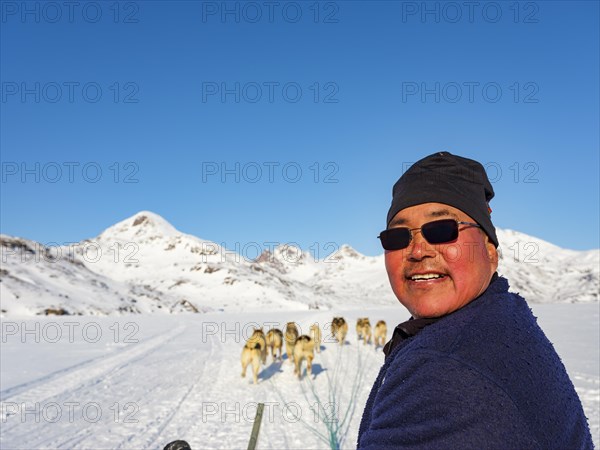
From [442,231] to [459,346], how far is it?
1.65 feet

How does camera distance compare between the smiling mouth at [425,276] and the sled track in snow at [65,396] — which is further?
the sled track in snow at [65,396]

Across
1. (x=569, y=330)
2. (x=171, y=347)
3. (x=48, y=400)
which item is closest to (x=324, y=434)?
(x=48, y=400)

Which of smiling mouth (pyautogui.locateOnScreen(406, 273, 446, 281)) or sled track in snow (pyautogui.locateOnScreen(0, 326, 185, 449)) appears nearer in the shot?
smiling mouth (pyautogui.locateOnScreen(406, 273, 446, 281))

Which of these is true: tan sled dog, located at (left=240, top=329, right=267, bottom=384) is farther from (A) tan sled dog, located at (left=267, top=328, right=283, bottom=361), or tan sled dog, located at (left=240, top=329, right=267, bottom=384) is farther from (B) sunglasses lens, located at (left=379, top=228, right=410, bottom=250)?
(B) sunglasses lens, located at (left=379, top=228, right=410, bottom=250)

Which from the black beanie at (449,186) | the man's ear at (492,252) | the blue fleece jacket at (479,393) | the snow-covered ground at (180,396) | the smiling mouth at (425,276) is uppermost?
the black beanie at (449,186)

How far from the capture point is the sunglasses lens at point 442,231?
4.95 feet

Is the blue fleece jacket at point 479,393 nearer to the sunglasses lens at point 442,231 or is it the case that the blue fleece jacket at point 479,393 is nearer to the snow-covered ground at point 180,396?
the sunglasses lens at point 442,231

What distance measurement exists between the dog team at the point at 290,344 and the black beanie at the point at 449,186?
360 inches

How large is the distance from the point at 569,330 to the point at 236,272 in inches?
3731

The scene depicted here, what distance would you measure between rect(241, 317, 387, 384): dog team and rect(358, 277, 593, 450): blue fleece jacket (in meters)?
9.38

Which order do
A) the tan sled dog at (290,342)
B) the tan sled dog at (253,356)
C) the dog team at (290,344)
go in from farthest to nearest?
the tan sled dog at (290,342)
the dog team at (290,344)
the tan sled dog at (253,356)

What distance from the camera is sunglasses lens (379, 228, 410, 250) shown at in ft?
5.23

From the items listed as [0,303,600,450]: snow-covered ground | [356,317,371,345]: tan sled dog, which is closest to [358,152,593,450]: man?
[0,303,600,450]: snow-covered ground

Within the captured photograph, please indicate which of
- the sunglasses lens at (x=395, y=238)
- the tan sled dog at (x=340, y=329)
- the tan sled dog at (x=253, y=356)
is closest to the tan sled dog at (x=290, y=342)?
the tan sled dog at (x=253, y=356)
